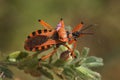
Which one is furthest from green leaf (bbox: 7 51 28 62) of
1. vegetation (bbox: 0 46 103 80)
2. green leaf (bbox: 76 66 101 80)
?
green leaf (bbox: 76 66 101 80)

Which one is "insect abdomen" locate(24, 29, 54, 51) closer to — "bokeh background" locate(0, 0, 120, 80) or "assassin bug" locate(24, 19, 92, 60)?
"assassin bug" locate(24, 19, 92, 60)

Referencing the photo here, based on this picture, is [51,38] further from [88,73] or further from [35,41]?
[88,73]

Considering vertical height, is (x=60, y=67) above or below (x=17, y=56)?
below

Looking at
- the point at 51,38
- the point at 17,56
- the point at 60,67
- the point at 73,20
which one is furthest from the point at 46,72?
the point at 73,20

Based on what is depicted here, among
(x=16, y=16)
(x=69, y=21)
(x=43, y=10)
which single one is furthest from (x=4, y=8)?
(x=69, y=21)

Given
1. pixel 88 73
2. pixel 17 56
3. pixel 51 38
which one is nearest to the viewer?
pixel 88 73

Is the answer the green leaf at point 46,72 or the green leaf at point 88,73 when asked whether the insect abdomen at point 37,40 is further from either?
the green leaf at point 88,73

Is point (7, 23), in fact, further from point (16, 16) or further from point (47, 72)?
point (47, 72)
